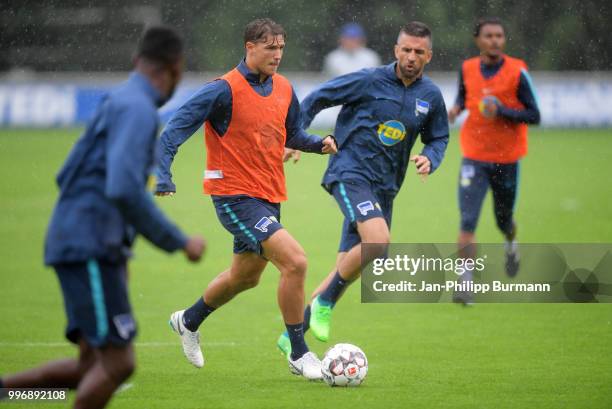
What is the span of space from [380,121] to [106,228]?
4.04m

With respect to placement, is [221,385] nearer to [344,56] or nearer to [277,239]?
[277,239]

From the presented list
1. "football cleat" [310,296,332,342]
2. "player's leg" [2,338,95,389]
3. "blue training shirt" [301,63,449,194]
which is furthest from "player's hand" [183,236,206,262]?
"blue training shirt" [301,63,449,194]

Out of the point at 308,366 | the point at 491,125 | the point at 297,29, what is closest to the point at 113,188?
the point at 308,366

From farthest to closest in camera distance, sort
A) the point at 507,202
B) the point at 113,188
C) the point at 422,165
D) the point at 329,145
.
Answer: the point at 507,202
the point at 422,165
the point at 329,145
the point at 113,188

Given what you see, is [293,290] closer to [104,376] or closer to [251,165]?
[251,165]

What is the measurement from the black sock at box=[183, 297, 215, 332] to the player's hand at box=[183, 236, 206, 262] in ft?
10.5

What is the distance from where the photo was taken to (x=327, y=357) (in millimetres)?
7668

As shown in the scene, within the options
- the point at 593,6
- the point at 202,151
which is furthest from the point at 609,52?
the point at 202,151

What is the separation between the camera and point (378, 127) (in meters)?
9.05

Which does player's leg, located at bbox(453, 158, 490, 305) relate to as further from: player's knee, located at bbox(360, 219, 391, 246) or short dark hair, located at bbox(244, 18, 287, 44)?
short dark hair, located at bbox(244, 18, 287, 44)

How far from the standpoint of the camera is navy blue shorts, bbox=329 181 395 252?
8.76 m

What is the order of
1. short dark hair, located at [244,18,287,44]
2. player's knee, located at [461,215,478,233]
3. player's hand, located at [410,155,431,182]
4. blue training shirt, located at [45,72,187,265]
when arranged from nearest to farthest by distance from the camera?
blue training shirt, located at [45,72,187,265] < short dark hair, located at [244,18,287,44] < player's hand, located at [410,155,431,182] < player's knee, located at [461,215,478,233]

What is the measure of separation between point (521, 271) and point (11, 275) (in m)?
5.53

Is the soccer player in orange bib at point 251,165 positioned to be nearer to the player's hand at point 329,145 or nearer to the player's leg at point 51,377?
the player's hand at point 329,145
